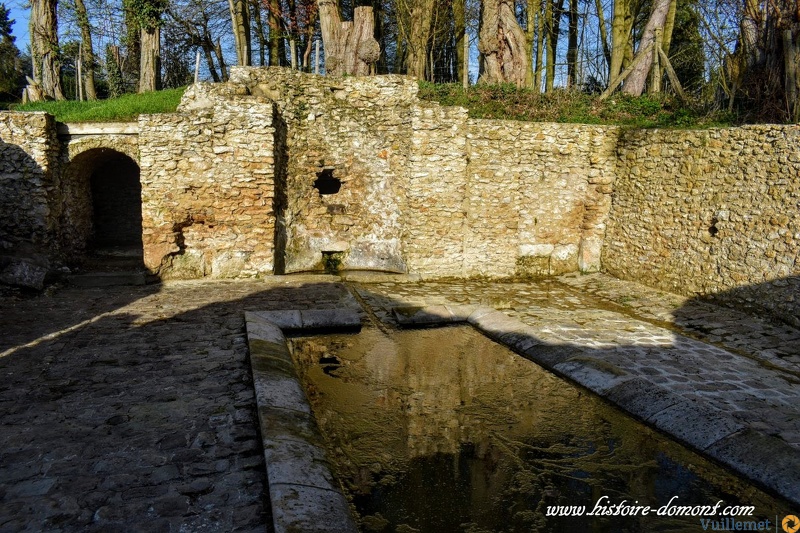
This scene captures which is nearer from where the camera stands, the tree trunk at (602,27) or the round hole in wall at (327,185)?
the round hole in wall at (327,185)

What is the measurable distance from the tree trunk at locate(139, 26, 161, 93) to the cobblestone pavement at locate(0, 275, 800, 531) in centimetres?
883

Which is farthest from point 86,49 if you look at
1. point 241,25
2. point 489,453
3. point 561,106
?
point 489,453

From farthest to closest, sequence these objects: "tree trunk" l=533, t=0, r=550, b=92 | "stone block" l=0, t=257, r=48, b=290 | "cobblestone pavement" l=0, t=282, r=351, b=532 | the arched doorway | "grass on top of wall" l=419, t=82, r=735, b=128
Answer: "tree trunk" l=533, t=0, r=550, b=92, "grass on top of wall" l=419, t=82, r=735, b=128, the arched doorway, "stone block" l=0, t=257, r=48, b=290, "cobblestone pavement" l=0, t=282, r=351, b=532

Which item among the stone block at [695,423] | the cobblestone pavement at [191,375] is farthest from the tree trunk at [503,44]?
the stone block at [695,423]

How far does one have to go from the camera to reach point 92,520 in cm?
294

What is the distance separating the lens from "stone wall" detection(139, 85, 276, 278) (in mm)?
9305

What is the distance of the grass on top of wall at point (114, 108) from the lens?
10516 millimetres

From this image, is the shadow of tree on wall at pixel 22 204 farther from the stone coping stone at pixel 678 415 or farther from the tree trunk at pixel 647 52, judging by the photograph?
the tree trunk at pixel 647 52

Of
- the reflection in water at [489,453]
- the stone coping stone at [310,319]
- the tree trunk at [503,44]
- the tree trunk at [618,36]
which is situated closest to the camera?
the reflection in water at [489,453]

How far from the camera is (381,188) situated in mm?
10711

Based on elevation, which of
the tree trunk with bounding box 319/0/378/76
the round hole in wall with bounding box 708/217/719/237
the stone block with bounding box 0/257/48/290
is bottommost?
the stone block with bounding box 0/257/48/290

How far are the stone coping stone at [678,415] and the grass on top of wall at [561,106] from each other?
18.4 feet

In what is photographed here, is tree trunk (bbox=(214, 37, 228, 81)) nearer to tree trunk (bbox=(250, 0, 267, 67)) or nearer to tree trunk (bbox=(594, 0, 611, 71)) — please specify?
tree trunk (bbox=(250, 0, 267, 67))

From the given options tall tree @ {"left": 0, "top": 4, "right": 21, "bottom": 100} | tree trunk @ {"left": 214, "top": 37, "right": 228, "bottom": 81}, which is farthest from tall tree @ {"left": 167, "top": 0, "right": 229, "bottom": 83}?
tall tree @ {"left": 0, "top": 4, "right": 21, "bottom": 100}
